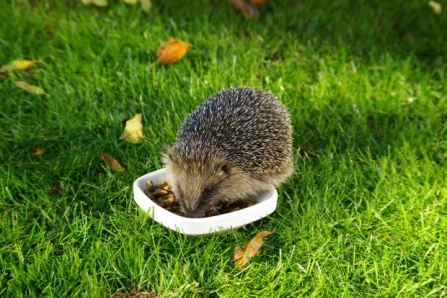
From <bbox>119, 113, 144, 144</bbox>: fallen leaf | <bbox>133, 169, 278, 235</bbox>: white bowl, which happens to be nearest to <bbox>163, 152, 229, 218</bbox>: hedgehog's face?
<bbox>133, 169, 278, 235</bbox>: white bowl

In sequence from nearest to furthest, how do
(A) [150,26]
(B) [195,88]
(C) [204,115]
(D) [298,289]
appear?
(D) [298,289], (C) [204,115], (B) [195,88], (A) [150,26]

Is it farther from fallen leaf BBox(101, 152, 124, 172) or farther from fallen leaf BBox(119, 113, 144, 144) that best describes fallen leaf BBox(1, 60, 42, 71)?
fallen leaf BBox(101, 152, 124, 172)

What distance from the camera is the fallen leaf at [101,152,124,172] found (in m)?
3.50

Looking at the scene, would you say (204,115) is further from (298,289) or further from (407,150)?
(407,150)

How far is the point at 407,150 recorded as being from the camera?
12.5 ft

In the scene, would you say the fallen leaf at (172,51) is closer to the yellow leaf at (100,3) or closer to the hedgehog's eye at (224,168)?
the yellow leaf at (100,3)

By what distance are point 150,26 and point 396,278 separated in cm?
316

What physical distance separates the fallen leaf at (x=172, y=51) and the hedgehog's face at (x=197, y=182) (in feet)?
5.03

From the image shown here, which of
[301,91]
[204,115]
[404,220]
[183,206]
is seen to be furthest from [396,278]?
[301,91]

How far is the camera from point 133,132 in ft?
12.3

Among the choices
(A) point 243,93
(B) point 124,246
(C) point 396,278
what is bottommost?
(B) point 124,246

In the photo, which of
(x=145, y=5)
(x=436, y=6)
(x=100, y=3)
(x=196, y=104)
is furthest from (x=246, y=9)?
(x=436, y=6)

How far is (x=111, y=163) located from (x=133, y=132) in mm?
315

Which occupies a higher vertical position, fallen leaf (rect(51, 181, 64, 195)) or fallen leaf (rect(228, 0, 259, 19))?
fallen leaf (rect(228, 0, 259, 19))
